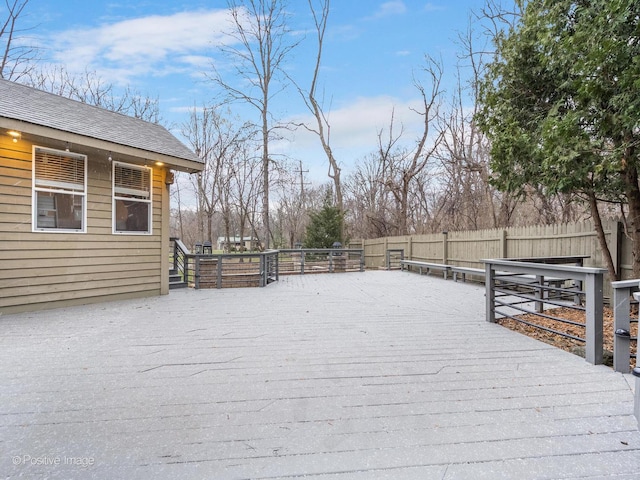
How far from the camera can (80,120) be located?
6.10 meters

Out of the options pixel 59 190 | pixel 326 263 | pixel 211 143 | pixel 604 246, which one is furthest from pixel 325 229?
pixel 604 246

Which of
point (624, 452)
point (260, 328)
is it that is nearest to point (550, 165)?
point (624, 452)

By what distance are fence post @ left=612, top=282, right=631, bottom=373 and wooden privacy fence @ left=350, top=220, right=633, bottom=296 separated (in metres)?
3.28

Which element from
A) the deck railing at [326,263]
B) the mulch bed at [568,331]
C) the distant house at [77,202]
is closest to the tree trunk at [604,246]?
the mulch bed at [568,331]

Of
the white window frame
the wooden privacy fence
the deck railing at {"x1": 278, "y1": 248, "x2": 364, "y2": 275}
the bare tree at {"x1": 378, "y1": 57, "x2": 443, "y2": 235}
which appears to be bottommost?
the deck railing at {"x1": 278, "y1": 248, "x2": 364, "y2": 275}

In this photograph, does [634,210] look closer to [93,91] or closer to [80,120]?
[80,120]

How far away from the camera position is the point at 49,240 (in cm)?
568

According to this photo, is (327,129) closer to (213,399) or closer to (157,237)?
(157,237)

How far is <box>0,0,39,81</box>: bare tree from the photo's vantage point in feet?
37.4

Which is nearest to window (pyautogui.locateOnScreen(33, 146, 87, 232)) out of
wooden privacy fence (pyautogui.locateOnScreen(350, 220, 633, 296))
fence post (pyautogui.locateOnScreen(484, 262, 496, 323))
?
fence post (pyautogui.locateOnScreen(484, 262, 496, 323))

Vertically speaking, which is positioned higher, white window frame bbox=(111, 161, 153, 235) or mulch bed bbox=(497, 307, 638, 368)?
white window frame bbox=(111, 161, 153, 235)

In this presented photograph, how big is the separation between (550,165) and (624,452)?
3.86 meters

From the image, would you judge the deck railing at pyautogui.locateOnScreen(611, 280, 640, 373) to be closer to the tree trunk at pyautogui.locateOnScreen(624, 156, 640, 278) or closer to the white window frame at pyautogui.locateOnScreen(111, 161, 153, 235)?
the tree trunk at pyautogui.locateOnScreen(624, 156, 640, 278)

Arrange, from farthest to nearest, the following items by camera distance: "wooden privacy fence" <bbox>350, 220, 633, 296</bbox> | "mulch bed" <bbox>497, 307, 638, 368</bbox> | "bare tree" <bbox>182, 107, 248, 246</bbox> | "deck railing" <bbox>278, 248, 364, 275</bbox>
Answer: "bare tree" <bbox>182, 107, 248, 246</bbox>
"deck railing" <bbox>278, 248, 364, 275</bbox>
"wooden privacy fence" <bbox>350, 220, 633, 296</bbox>
"mulch bed" <bbox>497, 307, 638, 368</bbox>
